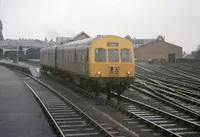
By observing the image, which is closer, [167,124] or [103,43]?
[167,124]

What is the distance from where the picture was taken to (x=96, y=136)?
942cm

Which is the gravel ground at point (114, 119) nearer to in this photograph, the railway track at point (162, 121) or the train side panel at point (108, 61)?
the railway track at point (162, 121)

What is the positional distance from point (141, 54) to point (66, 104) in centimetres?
5711

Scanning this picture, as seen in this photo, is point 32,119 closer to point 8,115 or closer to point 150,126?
point 8,115

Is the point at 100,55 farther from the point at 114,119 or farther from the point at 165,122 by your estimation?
the point at 165,122

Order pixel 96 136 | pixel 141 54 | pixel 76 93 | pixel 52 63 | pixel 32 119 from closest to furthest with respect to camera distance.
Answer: pixel 96 136 → pixel 32 119 → pixel 76 93 → pixel 52 63 → pixel 141 54

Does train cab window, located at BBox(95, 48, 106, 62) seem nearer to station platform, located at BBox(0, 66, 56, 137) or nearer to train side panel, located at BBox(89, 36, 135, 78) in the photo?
train side panel, located at BBox(89, 36, 135, 78)

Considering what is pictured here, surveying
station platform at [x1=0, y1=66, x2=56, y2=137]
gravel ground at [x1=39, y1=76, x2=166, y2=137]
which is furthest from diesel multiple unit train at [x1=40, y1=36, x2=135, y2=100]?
station platform at [x1=0, y1=66, x2=56, y2=137]

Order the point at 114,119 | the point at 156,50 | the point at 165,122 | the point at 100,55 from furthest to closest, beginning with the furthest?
the point at 156,50, the point at 100,55, the point at 114,119, the point at 165,122

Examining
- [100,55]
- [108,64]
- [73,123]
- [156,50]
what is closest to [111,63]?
[108,64]

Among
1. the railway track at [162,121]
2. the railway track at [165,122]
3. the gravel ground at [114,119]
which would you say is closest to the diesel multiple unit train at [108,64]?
the gravel ground at [114,119]

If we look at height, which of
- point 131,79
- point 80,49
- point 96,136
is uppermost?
point 80,49

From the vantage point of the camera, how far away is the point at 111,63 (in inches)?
624

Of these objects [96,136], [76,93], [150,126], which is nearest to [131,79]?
[76,93]
